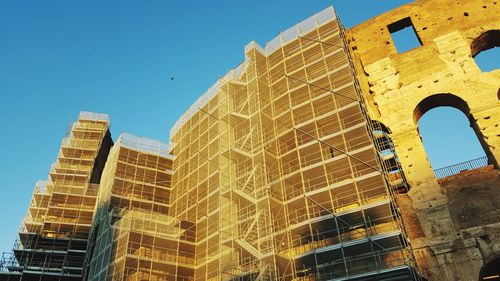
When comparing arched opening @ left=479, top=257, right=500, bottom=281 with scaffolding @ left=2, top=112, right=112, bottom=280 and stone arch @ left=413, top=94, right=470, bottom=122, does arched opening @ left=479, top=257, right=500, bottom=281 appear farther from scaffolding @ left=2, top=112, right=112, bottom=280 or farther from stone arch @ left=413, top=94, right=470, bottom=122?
scaffolding @ left=2, top=112, right=112, bottom=280

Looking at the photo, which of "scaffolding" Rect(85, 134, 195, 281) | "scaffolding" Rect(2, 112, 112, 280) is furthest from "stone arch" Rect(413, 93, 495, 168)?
"scaffolding" Rect(2, 112, 112, 280)

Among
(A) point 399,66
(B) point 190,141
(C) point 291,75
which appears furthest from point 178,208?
(A) point 399,66

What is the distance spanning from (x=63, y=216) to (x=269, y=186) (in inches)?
819

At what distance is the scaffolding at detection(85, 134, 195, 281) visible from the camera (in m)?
19.4

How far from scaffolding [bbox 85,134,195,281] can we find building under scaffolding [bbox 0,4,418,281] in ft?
0.22

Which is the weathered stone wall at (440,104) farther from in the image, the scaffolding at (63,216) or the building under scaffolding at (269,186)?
the scaffolding at (63,216)

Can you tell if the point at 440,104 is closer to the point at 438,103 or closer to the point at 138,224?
the point at 438,103

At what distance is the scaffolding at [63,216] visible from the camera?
2909cm

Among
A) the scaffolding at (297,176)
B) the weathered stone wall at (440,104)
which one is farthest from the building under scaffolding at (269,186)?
the weathered stone wall at (440,104)

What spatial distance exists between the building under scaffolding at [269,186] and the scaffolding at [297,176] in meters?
0.06

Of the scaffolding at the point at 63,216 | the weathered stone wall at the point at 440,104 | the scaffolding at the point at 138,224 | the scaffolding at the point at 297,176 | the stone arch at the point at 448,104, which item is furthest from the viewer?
the scaffolding at the point at 63,216

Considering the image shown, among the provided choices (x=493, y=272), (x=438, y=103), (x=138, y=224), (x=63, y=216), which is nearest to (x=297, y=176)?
(x=438, y=103)

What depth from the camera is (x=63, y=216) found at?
31719mm

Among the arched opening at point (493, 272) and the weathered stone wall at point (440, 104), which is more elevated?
the weathered stone wall at point (440, 104)
